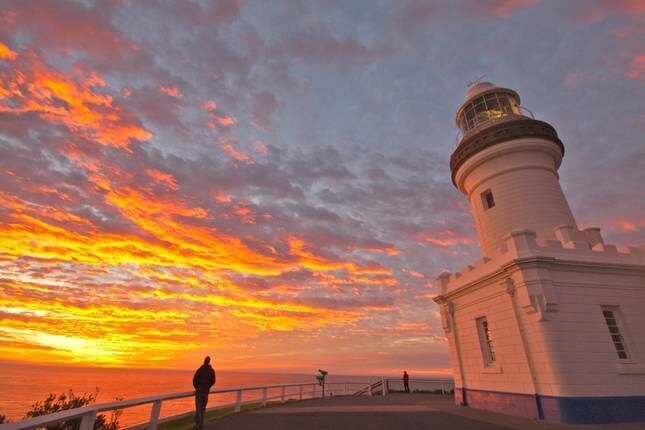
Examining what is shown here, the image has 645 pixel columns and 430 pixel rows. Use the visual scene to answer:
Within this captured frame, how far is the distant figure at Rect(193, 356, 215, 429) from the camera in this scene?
959cm

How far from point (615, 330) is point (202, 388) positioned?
46.9 ft

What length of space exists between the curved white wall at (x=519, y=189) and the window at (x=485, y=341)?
392 cm

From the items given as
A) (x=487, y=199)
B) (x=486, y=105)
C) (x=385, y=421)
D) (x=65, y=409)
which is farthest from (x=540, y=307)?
(x=65, y=409)

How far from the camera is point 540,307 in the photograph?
1112 cm

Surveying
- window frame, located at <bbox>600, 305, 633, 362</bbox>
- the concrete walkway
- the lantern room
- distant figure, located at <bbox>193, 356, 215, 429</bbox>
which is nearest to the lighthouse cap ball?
the lantern room

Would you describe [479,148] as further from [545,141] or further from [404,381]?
[404,381]

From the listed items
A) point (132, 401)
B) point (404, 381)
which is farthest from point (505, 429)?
point (404, 381)

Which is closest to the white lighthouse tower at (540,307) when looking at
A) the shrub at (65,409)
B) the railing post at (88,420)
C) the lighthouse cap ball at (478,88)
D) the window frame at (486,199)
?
the window frame at (486,199)

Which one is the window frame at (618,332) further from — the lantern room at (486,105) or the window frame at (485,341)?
the lantern room at (486,105)

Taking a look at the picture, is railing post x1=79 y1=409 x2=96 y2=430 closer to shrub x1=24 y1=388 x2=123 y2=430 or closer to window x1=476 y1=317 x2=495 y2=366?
shrub x1=24 y1=388 x2=123 y2=430

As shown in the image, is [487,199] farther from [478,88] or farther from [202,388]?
[202,388]

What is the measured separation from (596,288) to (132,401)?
590 inches

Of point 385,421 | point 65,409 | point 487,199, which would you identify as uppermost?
point 487,199

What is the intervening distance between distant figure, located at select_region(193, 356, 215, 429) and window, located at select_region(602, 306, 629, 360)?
44.7 ft
